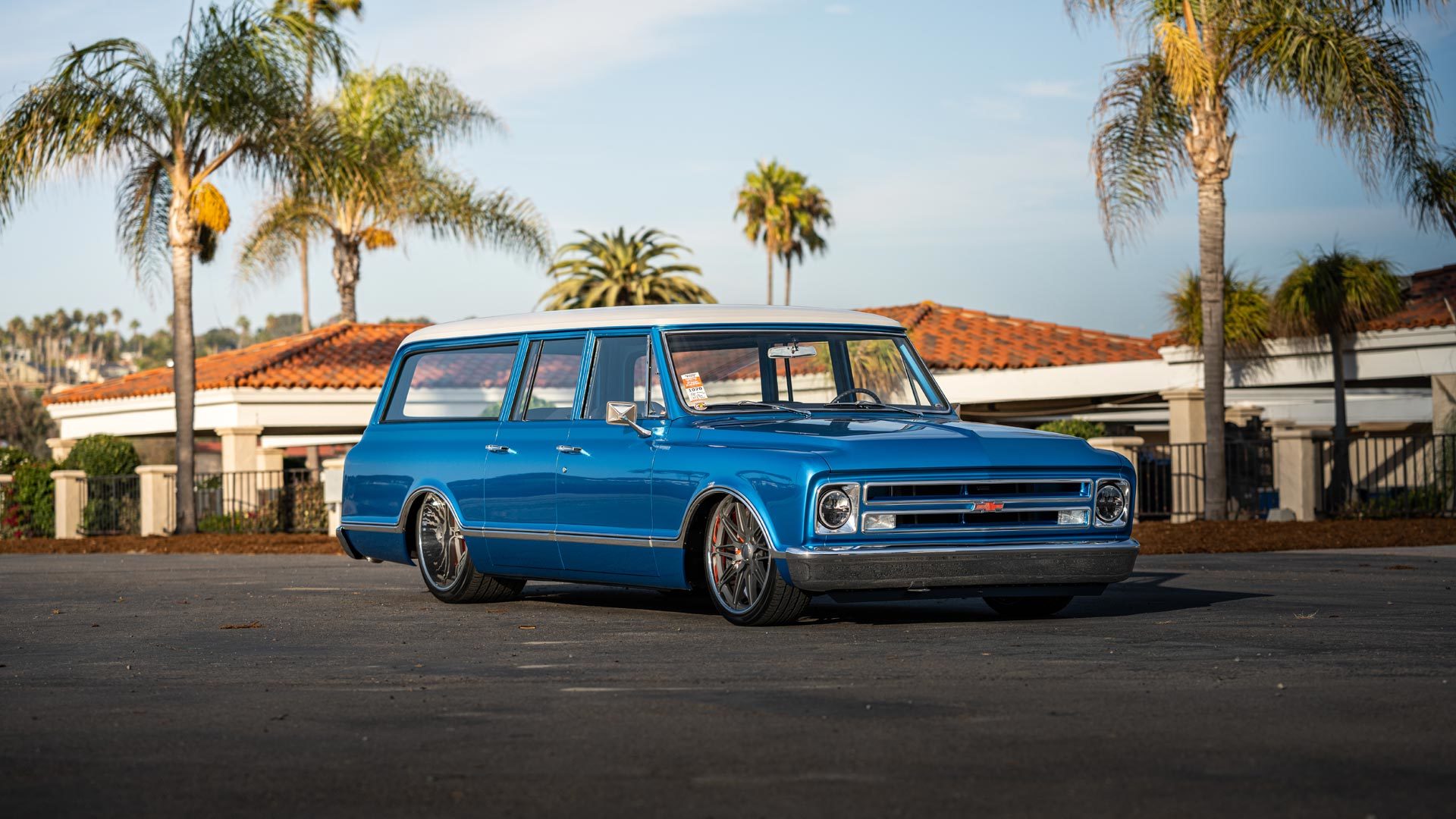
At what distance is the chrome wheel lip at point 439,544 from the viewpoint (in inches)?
470

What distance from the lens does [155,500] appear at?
3030 centimetres

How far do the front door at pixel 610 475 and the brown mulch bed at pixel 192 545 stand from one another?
40.1ft

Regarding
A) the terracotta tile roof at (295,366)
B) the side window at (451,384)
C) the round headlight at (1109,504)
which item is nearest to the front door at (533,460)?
the side window at (451,384)

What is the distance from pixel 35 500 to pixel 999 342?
57.0 feet

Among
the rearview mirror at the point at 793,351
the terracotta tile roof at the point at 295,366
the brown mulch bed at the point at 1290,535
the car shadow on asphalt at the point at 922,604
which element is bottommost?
the brown mulch bed at the point at 1290,535

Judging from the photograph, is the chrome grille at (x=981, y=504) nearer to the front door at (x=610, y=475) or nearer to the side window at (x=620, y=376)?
the front door at (x=610, y=475)

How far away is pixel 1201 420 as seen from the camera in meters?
28.5

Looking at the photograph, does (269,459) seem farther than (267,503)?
Yes

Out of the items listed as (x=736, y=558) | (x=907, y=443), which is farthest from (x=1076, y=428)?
(x=907, y=443)

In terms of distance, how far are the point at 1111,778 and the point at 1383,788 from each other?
0.73 metres

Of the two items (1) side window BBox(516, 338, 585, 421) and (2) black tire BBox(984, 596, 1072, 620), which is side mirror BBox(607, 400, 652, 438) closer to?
(1) side window BBox(516, 338, 585, 421)

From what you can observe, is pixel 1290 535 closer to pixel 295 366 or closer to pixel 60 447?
pixel 295 366

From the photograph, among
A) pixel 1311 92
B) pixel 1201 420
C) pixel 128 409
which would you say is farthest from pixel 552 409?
pixel 128 409

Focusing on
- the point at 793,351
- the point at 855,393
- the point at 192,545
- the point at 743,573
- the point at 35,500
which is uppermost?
the point at 793,351
